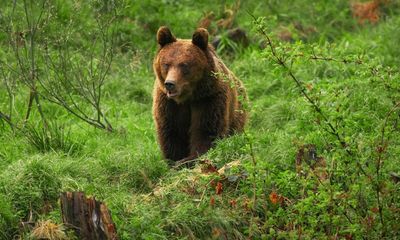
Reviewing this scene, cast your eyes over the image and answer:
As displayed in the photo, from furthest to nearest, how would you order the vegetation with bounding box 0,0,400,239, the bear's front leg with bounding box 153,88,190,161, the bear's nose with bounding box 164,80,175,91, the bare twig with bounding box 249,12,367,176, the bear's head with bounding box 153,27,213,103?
the bear's front leg with bounding box 153,88,190,161
the bear's head with bounding box 153,27,213,103
the bear's nose with bounding box 164,80,175,91
the vegetation with bounding box 0,0,400,239
the bare twig with bounding box 249,12,367,176

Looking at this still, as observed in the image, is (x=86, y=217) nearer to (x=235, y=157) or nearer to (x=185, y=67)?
(x=235, y=157)

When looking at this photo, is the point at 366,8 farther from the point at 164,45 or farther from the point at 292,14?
the point at 164,45

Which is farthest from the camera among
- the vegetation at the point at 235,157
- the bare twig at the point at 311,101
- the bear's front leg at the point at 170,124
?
the bear's front leg at the point at 170,124

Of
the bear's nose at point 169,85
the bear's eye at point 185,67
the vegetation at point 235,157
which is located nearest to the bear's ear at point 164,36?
the bear's eye at point 185,67

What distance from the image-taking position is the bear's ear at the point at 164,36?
24.6 ft

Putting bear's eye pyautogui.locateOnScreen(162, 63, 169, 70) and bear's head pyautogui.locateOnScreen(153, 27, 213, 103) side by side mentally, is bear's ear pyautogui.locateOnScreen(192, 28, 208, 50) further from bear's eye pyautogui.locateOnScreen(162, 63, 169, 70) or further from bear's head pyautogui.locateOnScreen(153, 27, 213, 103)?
bear's eye pyautogui.locateOnScreen(162, 63, 169, 70)

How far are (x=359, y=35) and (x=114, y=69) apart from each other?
3.55 metres

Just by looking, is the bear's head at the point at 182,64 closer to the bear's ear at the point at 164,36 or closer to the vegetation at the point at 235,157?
the bear's ear at the point at 164,36

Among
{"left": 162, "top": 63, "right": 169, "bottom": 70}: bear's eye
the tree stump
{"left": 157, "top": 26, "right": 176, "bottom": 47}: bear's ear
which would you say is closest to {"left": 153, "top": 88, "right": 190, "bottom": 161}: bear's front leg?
{"left": 162, "top": 63, "right": 169, "bottom": 70}: bear's eye

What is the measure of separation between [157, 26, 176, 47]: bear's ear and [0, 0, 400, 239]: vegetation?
2.36ft

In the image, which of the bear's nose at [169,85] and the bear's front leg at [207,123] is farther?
the bear's front leg at [207,123]

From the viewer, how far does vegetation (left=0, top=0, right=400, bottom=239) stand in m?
5.72

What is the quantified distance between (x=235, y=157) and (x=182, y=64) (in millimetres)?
900

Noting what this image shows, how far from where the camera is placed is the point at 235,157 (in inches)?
281
